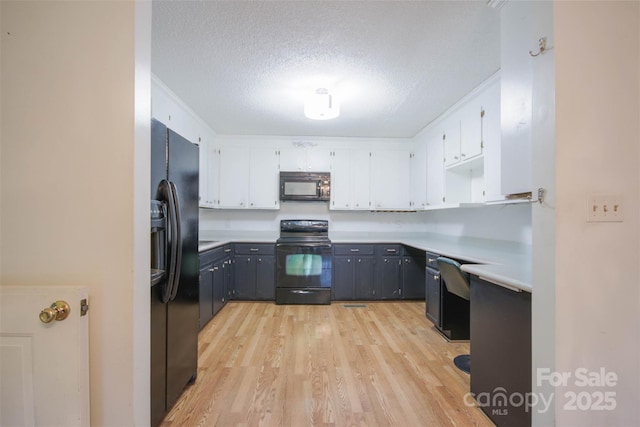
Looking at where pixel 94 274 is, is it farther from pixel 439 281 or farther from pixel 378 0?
pixel 439 281

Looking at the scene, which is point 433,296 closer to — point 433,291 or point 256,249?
point 433,291

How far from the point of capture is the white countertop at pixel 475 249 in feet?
4.92

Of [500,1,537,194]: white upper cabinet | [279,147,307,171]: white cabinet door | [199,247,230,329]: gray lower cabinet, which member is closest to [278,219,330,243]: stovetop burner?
[279,147,307,171]: white cabinet door

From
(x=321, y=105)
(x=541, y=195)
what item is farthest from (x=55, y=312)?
(x=321, y=105)

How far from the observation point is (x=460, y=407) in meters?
1.69

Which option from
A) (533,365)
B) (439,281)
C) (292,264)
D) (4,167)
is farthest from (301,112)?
(533,365)

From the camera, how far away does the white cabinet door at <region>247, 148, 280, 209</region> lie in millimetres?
4125

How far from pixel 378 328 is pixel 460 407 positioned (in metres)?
1.26

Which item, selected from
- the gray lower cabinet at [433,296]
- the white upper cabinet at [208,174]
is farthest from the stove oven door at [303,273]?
the gray lower cabinet at [433,296]

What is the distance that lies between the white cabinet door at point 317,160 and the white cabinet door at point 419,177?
129 cm


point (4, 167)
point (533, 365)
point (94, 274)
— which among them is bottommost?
point (533, 365)

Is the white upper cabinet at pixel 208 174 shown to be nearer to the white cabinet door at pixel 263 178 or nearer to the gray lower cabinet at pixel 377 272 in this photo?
the white cabinet door at pixel 263 178

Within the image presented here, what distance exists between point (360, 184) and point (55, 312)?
3.70 metres

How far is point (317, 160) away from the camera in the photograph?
13.7 ft
